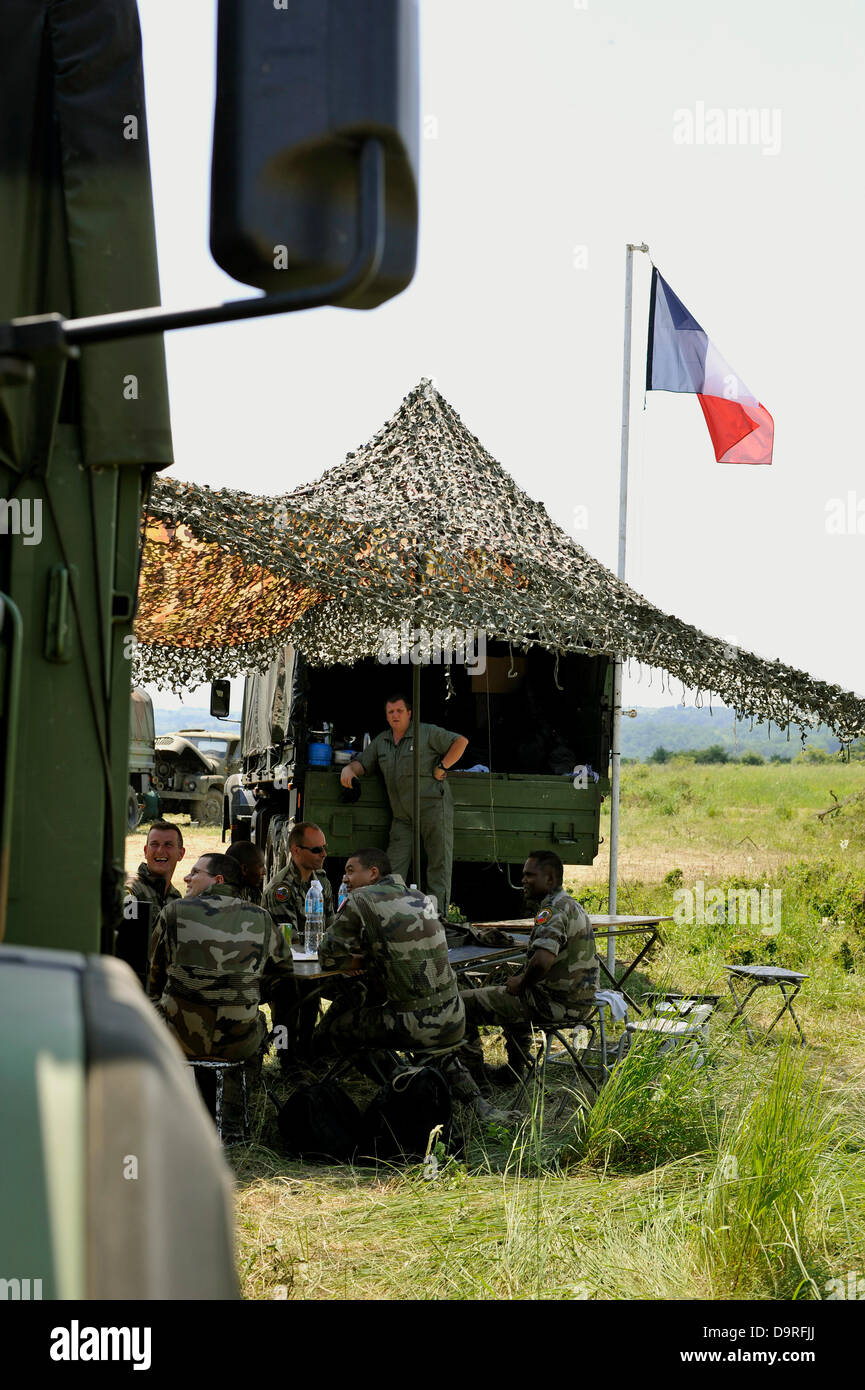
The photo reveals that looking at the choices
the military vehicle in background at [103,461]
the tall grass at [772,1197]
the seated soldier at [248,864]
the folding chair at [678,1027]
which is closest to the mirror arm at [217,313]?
the military vehicle in background at [103,461]

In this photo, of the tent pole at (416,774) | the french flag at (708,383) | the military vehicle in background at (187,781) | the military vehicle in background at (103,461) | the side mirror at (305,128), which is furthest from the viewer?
the military vehicle in background at (187,781)

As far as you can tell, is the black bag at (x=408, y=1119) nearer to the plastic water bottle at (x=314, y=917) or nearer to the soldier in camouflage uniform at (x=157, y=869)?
the plastic water bottle at (x=314, y=917)

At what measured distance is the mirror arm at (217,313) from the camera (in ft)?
3.92

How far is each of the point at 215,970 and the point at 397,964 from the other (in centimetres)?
82

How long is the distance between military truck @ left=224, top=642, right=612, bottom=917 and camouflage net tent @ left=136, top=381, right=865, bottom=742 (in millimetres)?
1107

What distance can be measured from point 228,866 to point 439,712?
613cm

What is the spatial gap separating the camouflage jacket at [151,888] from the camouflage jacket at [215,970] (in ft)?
3.64

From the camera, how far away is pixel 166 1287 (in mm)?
1028

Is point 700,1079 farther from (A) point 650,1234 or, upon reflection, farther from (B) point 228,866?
(B) point 228,866

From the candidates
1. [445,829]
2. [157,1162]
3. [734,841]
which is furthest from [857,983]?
[734,841]

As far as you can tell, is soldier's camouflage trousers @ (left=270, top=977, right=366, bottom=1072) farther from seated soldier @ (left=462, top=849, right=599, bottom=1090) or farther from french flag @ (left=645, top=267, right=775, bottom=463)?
french flag @ (left=645, top=267, right=775, bottom=463)

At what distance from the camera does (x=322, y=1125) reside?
5.59 m

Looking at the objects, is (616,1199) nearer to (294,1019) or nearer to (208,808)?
(294,1019)

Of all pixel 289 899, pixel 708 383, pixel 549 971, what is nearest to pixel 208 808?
pixel 708 383
